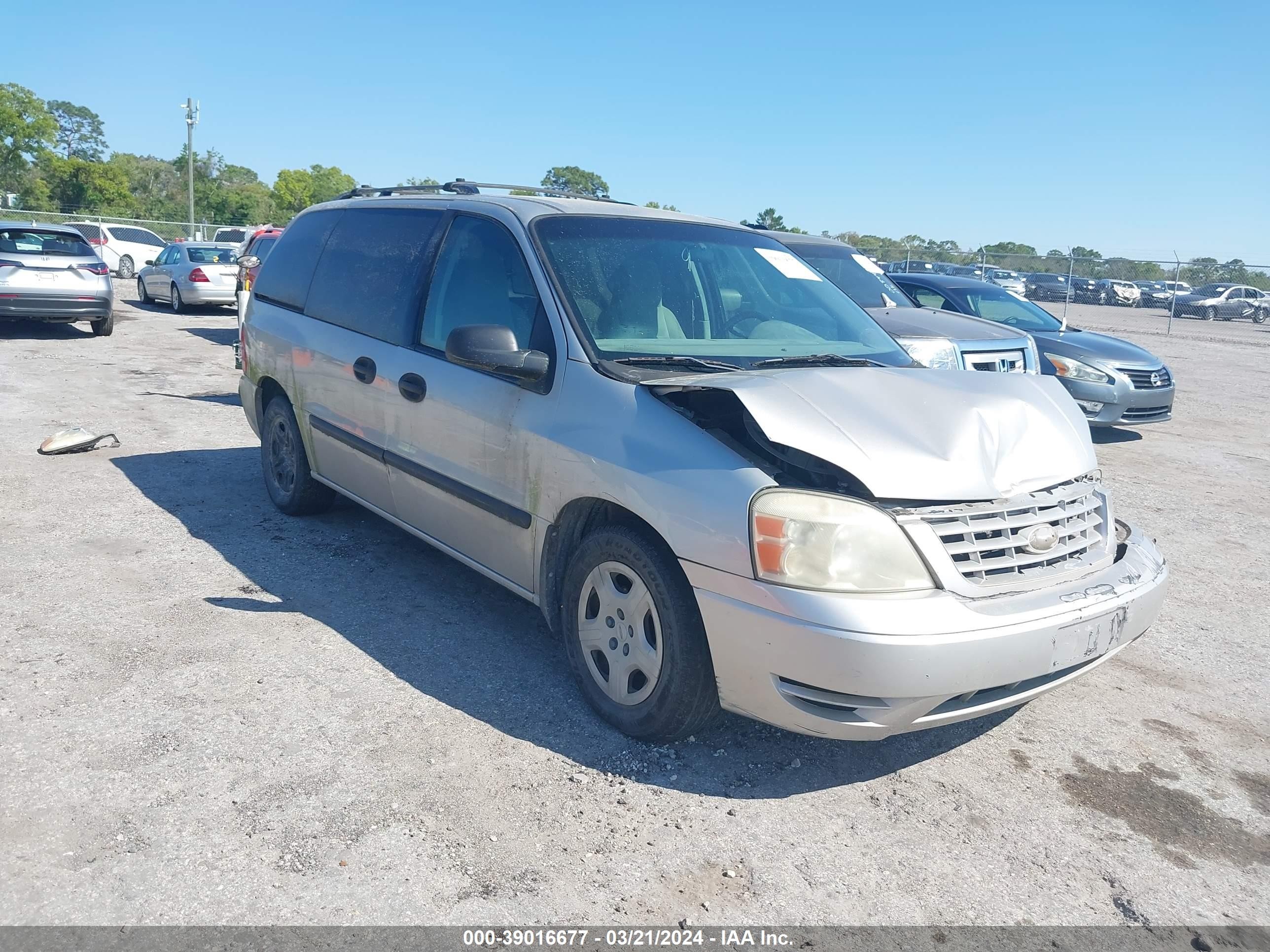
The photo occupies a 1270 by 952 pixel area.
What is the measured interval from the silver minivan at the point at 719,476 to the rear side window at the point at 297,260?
780mm

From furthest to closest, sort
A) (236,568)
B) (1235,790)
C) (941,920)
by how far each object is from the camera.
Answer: (236,568) < (1235,790) < (941,920)

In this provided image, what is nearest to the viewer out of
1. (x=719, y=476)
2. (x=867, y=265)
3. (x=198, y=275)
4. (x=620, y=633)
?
(x=719, y=476)

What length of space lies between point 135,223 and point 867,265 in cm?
4194

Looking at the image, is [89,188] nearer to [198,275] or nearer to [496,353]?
[198,275]

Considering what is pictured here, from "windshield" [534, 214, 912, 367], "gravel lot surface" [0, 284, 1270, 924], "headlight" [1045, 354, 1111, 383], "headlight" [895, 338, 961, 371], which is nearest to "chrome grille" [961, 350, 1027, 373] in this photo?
"headlight" [895, 338, 961, 371]

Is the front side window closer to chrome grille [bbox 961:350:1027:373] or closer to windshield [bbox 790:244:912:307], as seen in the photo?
chrome grille [bbox 961:350:1027:373]

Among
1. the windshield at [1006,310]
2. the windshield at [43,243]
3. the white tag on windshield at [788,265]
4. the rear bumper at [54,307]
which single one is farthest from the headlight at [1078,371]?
the windshield at [43,243]

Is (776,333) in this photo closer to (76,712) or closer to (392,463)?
(392,463)

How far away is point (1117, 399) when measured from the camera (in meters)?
10.0

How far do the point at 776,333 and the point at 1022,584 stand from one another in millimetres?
1551

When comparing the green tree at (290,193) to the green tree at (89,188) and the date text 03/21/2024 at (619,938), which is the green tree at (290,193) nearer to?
the green tree at (89,188)

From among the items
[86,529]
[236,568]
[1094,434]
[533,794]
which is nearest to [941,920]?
[533,794]

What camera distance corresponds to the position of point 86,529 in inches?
226

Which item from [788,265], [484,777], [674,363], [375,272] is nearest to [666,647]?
[484,777]
